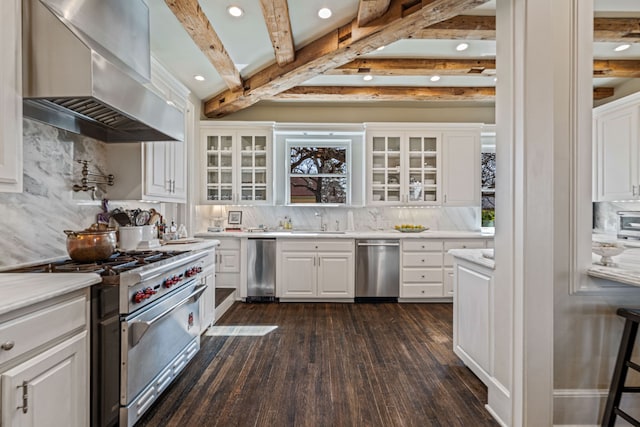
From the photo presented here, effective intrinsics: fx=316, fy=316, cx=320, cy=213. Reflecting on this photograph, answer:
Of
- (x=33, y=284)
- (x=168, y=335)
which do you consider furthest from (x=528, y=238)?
(x=33, y=284)

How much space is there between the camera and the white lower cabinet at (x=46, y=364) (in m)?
1.13

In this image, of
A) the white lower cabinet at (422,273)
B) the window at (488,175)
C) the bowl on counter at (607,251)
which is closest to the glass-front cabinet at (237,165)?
the white lower cabinet at (422,273)

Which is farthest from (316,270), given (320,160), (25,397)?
(25,397)

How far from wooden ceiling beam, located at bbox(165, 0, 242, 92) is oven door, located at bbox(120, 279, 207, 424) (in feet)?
6.64

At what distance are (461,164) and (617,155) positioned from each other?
1765 mm

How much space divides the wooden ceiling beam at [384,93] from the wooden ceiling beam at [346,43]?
0.57 metres

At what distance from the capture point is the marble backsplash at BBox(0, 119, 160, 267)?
1810mm

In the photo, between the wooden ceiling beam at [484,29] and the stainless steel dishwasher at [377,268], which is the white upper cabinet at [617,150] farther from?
the stainless steel dishwasher at [377,268]

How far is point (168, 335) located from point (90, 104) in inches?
57.7

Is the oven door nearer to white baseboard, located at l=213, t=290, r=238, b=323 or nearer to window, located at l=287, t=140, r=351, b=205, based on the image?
white baseboard, located at l=213, t=290, r=238, b=323

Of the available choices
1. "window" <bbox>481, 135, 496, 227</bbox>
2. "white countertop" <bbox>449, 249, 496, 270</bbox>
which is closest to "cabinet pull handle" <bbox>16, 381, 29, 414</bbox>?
"white countertop" <bbox>449, 249, 496, 270</bbox>

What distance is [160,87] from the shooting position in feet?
9.56

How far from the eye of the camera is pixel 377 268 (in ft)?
13.7

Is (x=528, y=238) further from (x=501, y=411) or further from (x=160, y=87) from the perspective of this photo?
(x=160, y=87)
